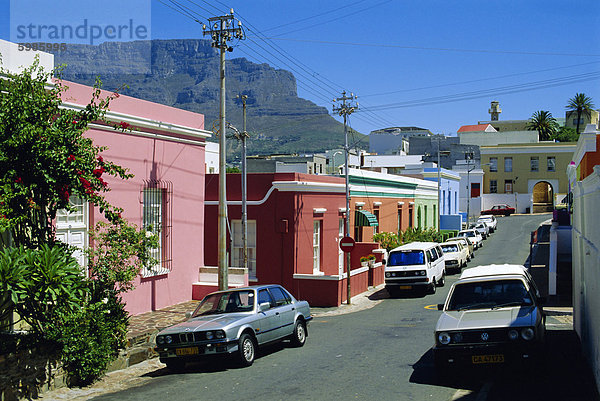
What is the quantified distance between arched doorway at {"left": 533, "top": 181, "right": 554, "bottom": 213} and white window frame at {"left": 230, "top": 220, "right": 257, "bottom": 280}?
Result: 63.3 m

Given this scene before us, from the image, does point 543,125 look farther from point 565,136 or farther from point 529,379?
point 529,379

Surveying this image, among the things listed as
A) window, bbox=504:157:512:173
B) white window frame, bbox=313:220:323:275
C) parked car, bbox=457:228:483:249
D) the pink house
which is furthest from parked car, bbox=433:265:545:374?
window, bbox=504:157:512:173

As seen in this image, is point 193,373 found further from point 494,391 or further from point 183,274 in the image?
point 183,274

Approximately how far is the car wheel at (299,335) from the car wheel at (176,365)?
2894mm

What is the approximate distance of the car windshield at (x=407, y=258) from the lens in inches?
1005

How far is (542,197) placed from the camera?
83.4 metres

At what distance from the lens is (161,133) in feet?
60.3

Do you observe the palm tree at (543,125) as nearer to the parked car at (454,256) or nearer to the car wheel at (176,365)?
the parked car at (454,256)

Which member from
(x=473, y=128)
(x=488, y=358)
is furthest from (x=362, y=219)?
(x=473, y=128)

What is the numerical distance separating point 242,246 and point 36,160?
14.8 metres

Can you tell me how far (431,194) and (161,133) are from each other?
113 ft

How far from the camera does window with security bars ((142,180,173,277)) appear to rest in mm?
18078

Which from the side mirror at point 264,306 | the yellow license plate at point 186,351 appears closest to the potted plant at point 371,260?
the side mirror at point 264,306

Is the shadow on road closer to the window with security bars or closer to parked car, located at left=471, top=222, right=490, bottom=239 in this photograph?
the window with security bars
